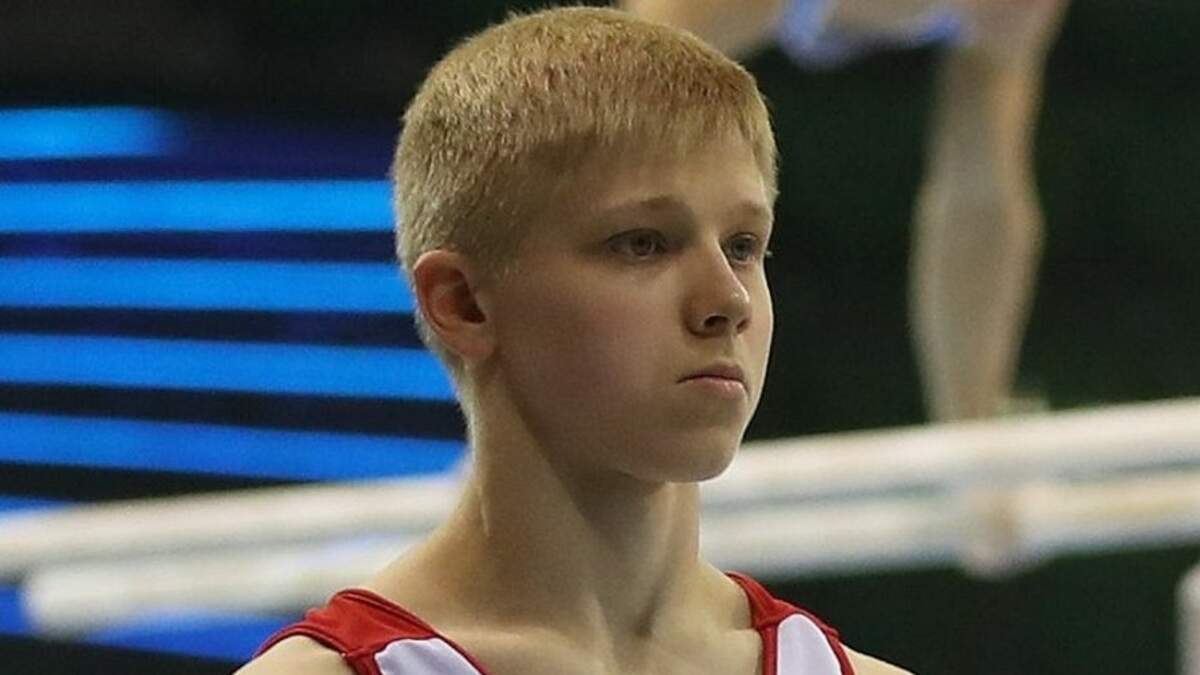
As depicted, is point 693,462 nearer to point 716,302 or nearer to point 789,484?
point 716,302

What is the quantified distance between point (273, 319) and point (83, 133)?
0.55 metres

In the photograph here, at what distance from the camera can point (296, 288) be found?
3928 mm

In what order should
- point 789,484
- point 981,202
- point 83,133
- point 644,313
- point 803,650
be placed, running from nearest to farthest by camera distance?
1. point 644,313
2. point 803,650
3. point 789,484
4. point 981,202
5. point 83,133

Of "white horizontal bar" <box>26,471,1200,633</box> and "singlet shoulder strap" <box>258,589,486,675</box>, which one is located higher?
"white horizontal bar" <box>26,471,1200,633</box>

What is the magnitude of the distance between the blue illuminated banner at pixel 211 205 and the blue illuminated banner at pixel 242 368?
0.25m

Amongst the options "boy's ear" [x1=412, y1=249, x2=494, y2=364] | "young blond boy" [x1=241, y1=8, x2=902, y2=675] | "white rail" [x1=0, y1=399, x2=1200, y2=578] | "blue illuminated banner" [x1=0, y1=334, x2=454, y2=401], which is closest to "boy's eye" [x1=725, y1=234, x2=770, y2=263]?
"young blond boy" [x1=241, y1=8, x2=902, y2=675]

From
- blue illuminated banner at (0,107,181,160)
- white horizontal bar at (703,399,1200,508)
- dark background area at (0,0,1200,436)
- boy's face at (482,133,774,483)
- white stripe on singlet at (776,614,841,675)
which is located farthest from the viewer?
dark background area at (0,0,1200,436)

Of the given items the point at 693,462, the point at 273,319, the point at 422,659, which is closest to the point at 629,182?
the point at 693,462

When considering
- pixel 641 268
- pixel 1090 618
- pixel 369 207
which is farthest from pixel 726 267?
pixel 1090 618

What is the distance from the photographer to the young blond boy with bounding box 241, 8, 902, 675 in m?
0.88

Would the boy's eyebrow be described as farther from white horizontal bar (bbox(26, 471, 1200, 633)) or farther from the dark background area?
the dark background area

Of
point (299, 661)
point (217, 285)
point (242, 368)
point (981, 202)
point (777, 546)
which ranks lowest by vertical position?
point (299, 661)

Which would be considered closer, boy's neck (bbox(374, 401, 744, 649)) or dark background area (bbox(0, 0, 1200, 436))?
boy's neck (bbox(374, 401, 744, 649))

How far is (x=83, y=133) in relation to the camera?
12.7ft
